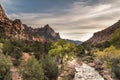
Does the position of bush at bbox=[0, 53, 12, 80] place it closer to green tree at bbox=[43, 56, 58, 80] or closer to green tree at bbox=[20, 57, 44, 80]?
green tree at bbox=[20, 57, 44, 80]

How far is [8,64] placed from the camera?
7025 centimetres

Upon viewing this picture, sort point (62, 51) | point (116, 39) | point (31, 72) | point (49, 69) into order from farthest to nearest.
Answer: point (62, 51), point (49, 69), point (116, 39), point (31, 72)

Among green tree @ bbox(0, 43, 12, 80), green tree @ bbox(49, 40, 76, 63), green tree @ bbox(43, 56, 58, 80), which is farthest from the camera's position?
green tree @ bbox(49, 40, 76, 63)

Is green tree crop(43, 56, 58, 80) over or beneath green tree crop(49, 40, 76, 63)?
beneath

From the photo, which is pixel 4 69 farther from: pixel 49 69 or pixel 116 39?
pixel 116 39

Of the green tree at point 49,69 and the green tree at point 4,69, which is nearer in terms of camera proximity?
the green tree at point 4,69

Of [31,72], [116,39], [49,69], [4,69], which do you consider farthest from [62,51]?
[4,69]

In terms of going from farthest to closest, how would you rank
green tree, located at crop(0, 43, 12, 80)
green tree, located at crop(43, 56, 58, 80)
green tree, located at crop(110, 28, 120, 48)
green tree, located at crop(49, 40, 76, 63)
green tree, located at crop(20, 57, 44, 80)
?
green tree, located at crop(49, 40, 76, 63)
green tree, located at crop(43, 56, 58, 80)
green tree, located at crop(110, 28, 120, 48)
green tree, located at crop(20, 57, 44, 80)
green tree, located at crop(0, 43, 12, 80)

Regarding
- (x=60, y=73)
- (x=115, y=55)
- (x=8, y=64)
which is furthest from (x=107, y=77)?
(x=8, y=64)

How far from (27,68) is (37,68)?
113 inches

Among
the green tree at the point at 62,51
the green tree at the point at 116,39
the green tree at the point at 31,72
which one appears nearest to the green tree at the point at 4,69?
the green tree at the point at 31,72

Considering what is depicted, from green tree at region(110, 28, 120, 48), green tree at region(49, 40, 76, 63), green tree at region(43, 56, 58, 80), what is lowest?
green tree at region(43, 56, 58, 80)

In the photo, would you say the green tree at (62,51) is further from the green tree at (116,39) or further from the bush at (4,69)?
the bush at (4,69)

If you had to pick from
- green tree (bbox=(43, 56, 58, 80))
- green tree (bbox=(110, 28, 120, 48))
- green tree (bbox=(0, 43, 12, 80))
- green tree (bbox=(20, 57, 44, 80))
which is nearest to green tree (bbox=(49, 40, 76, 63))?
green tree (bbox=(43, 56, 58, 80))
